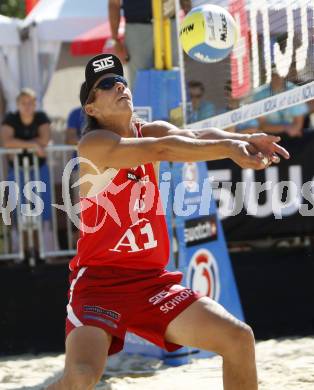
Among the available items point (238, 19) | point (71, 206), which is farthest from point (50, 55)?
point (238, 19)

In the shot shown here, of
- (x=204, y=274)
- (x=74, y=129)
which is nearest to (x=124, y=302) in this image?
(x=204, y=274)

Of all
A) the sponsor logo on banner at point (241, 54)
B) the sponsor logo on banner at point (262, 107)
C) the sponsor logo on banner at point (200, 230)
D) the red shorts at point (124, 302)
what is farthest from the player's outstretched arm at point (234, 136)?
the sponsor logo on banner at point (200, 230)

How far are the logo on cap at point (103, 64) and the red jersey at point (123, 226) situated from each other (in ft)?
1.75

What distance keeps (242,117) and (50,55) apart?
11.9 feet

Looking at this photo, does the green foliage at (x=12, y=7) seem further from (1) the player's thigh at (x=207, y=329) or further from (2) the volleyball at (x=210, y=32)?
(1) the player's thigh at (x=207, y=329)

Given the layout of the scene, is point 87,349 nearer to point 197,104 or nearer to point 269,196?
point 197,104

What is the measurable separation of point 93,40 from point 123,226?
194 inches

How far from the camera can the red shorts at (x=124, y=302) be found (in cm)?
394

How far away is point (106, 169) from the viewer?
4.08 meters

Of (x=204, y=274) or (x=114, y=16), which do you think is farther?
(x=114, y=16)

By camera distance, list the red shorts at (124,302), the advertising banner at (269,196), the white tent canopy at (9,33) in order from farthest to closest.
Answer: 1. the white tent canopy at (9,33)
2. the advertising banner at (269,196)
3. the red shorts at (124,302)

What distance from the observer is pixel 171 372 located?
6238 millimetres

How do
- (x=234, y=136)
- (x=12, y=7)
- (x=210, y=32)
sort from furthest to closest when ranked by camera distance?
(x=12, y=7) → (x=210, y=32) → (x=234, y=136)

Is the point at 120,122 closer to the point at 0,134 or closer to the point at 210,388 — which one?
the point at 210,388
